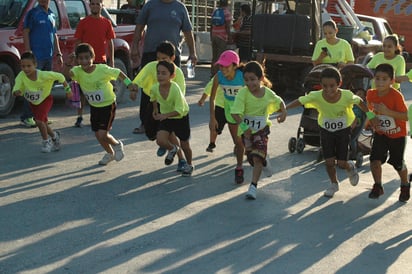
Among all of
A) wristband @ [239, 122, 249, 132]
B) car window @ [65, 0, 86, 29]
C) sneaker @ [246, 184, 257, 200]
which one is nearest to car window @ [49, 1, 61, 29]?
car window @ [65, 0, 86, 29]

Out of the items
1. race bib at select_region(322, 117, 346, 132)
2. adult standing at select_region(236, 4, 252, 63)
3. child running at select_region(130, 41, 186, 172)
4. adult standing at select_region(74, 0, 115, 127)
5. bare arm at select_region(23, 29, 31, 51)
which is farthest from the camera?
adult standing at select_region(236, 4, 252, 63)

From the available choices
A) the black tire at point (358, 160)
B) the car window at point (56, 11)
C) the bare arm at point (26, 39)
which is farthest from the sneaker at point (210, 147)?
the car window at point (56, 11)

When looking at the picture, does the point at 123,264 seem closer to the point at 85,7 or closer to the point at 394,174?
the point at 394,174

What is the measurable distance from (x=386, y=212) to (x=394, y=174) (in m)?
1.75

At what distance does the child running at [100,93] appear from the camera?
8.34 m

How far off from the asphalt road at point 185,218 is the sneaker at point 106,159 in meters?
0.07

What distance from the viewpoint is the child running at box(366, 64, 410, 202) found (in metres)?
7.03

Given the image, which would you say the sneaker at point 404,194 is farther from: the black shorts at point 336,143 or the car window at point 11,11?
the car window at point 11,11

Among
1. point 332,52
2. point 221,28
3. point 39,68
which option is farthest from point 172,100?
point 221,28

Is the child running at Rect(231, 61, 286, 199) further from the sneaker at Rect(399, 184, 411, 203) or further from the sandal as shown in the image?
the sandal

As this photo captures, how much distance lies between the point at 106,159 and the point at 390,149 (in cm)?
310

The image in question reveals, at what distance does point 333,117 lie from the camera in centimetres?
731

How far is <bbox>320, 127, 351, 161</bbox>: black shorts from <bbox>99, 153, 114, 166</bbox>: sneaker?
245 centimetres

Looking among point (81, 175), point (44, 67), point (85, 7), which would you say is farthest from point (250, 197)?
point (85, 7)
